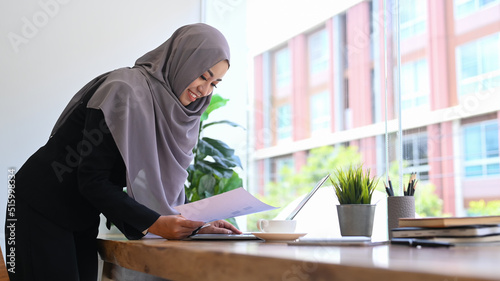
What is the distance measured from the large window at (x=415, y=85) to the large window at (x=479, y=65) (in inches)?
6.5

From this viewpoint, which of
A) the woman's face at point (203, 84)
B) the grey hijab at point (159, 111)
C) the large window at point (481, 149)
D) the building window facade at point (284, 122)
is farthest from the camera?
the building window facade at point (284, 122)

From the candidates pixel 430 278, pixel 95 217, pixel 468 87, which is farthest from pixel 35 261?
pixel 468 87

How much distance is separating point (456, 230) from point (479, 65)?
5.68 feet

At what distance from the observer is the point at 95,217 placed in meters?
1.47

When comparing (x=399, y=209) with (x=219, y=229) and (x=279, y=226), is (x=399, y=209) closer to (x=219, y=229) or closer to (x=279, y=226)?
(x=279, y=226)

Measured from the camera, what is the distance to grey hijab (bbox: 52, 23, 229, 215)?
1.41m

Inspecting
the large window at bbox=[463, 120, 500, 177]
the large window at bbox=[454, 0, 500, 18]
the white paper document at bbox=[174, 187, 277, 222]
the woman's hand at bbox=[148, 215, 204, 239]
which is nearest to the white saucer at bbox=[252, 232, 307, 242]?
the white paper document at bbox=[174, 187, 277, 222]

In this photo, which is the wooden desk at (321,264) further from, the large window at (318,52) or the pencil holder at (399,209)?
the large window at (318,52)

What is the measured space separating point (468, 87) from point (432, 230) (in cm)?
171

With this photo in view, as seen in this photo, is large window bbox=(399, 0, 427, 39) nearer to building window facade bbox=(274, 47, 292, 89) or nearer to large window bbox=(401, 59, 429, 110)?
large window bbox=(401, 59, 429, 110)

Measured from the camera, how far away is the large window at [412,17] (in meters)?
2.63

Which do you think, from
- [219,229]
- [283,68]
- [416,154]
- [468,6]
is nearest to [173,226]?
[219,229]

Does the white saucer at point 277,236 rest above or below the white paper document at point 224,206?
below

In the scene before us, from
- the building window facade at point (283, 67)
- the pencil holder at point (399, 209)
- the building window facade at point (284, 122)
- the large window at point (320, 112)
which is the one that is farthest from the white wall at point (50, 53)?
the pencil holder at point (399, 209)
